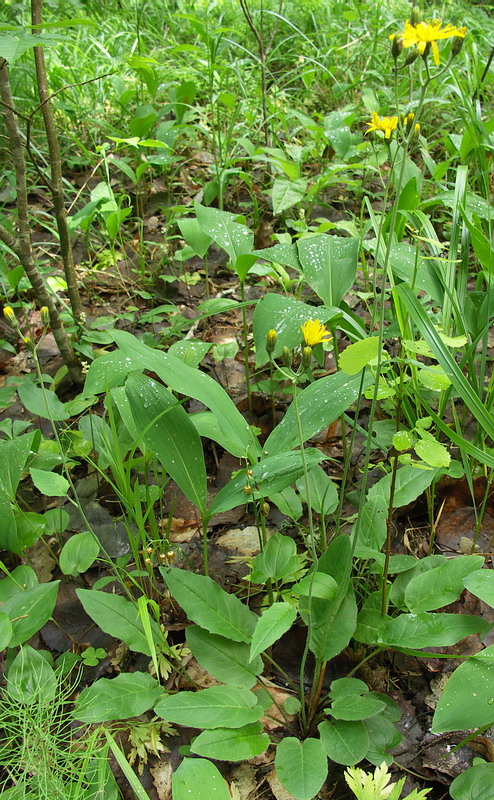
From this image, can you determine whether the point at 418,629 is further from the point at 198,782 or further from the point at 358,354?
the point at 358,354

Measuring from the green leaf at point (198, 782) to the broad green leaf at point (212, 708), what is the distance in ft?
0.20

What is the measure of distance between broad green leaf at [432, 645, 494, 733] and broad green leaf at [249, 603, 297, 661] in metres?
0.31

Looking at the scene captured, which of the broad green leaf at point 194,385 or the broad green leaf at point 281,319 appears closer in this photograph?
the broad green leaf at point 194,385

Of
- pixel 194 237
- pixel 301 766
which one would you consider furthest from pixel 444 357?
pixel 194 237

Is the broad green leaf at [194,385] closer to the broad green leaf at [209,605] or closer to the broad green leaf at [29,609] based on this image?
the broad green leaf at [209,605]

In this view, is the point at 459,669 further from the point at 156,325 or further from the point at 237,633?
the point at 156,325

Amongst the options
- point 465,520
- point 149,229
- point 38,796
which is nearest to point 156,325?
point 149,229

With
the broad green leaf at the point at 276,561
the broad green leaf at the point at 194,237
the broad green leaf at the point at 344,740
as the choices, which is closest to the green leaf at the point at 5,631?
the broad green leaf at the point at 276,561

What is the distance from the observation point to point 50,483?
51.0 inches

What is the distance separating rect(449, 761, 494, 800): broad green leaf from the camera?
37.9 inches

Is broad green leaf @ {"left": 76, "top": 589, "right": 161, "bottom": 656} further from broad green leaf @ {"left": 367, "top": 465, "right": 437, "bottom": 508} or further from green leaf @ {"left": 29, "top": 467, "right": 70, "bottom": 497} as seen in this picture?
broad green leaf @ {"left": 367, "top": 465, "right": 437, "bottom": 508}

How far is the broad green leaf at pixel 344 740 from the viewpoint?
3.30 ft

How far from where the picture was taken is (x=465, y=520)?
4.81ft

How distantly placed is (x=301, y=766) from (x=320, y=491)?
60cm
